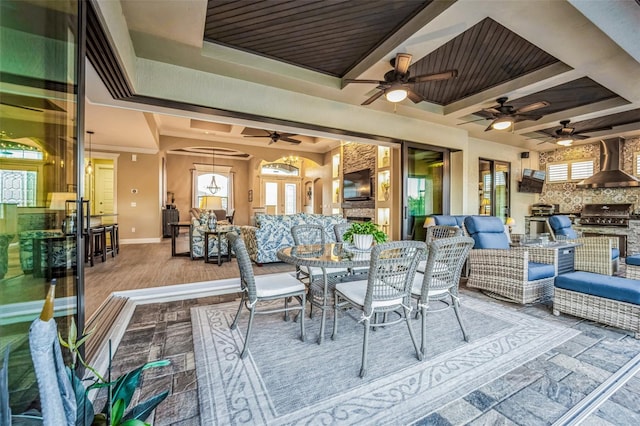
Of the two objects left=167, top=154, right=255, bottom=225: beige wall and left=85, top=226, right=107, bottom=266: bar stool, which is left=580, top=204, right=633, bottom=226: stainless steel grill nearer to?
left=85, top=226, right=107, bottom=266: bar stool

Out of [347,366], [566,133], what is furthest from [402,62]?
[566,133]

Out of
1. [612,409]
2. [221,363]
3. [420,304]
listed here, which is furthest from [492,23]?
[221,363]

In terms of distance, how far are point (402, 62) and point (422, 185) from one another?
340 cm

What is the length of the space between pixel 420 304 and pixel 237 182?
10595 mm

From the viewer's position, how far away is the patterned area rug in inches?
64.9

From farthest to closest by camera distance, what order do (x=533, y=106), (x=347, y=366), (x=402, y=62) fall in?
(x=533, y=106), (x=402, y=62), (x=347, y=366)

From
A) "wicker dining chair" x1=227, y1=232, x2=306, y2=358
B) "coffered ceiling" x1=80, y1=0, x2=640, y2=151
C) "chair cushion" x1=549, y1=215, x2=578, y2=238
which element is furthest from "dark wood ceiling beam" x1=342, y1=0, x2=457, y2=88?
"chair cushion" x1=549, y1=215, x2=578, y2=238

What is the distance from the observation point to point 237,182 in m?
11.8

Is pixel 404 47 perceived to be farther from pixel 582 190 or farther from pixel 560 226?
pixel 582 190

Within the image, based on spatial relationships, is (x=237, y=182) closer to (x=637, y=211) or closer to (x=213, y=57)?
(x=213, y=57)

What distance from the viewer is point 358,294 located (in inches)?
88.8

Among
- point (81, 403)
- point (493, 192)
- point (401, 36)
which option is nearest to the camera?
point (81, 403)

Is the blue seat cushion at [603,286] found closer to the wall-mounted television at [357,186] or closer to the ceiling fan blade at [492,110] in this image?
the ceiling fan blade at [492,110]

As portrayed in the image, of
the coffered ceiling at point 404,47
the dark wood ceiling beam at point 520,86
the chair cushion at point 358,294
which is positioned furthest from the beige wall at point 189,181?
the chair cushion at point 358,294
